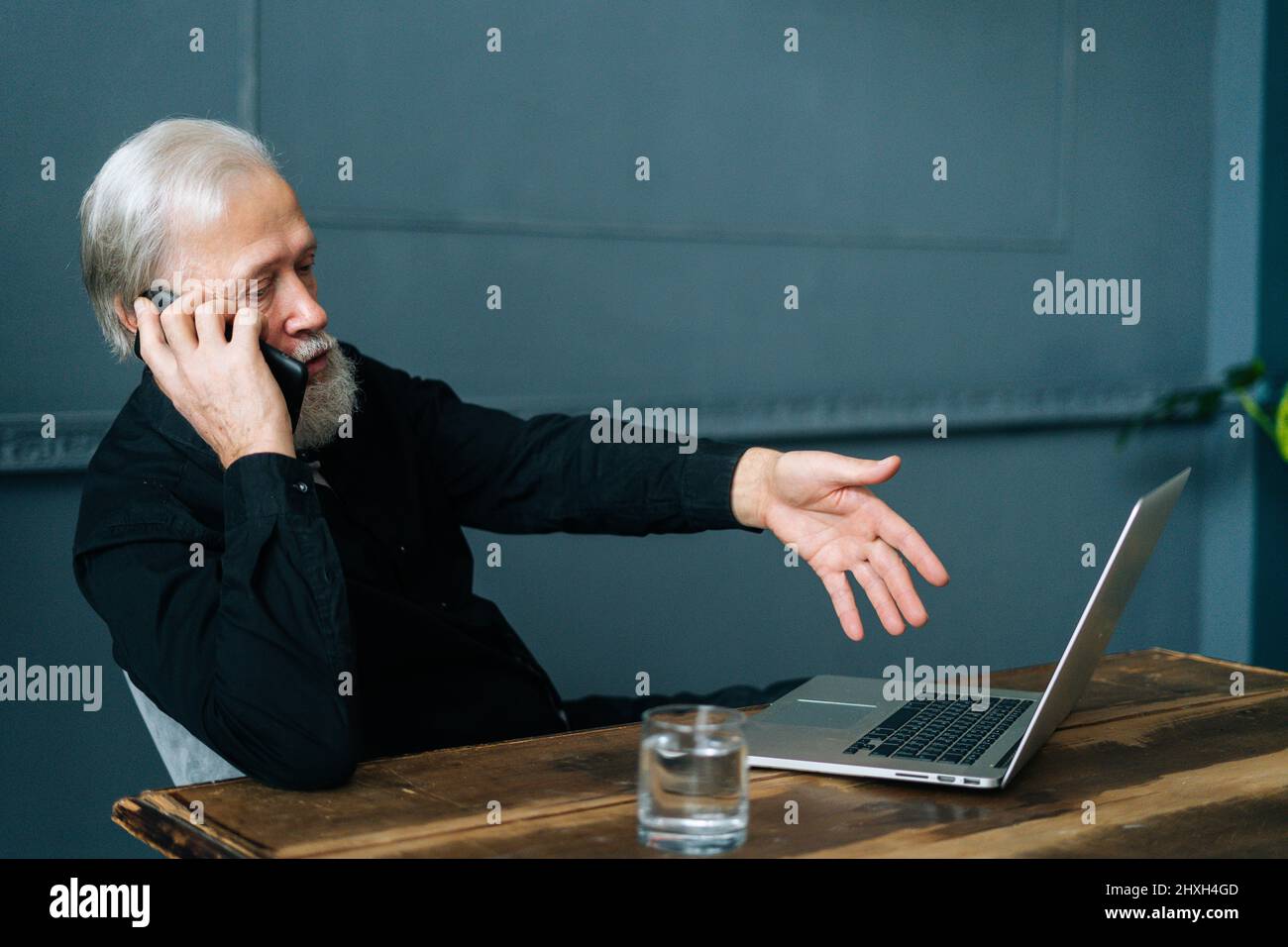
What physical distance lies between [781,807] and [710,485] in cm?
77

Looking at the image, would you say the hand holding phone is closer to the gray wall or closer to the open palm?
the open palm

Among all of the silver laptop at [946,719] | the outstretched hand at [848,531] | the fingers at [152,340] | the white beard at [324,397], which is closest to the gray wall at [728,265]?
the white beard at [324,397]

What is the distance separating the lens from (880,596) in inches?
60.3

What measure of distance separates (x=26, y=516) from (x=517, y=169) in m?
1.13

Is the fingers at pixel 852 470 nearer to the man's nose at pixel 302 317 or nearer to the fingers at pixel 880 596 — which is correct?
the fingers at pixel 880 596

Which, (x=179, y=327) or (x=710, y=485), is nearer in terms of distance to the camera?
(x=179, y=327)

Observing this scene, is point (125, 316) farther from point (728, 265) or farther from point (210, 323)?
point (728, 265)

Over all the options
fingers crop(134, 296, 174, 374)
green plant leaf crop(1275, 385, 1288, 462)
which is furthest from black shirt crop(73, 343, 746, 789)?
green plant leaf crop(1275, 385, 1288, 462)

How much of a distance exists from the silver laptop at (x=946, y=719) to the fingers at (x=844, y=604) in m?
0.09

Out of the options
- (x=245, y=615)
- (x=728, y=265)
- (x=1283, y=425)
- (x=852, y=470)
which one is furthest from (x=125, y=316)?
(x=1283, y=425)

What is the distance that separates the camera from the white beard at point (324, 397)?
181cm

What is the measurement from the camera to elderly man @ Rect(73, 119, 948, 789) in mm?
1401
